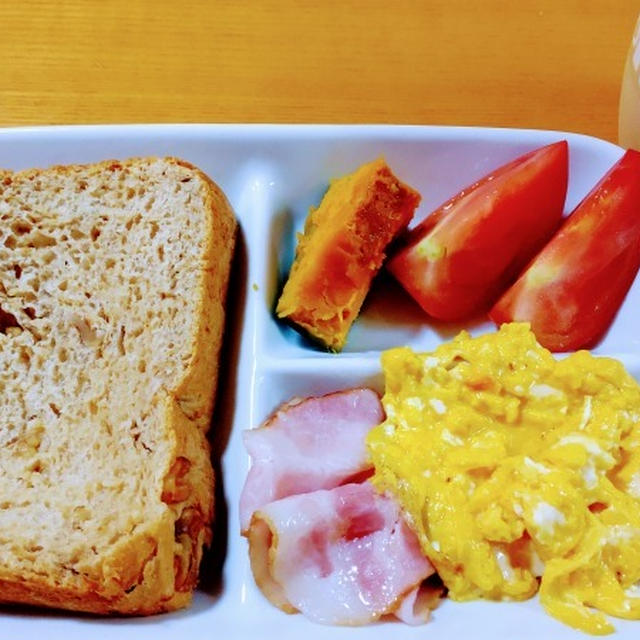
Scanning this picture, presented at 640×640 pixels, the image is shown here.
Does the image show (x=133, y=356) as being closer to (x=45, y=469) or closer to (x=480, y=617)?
(x=45, y=469)

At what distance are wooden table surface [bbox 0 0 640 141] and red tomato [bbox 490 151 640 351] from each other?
1.23ft

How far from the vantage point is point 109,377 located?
4.17 feet

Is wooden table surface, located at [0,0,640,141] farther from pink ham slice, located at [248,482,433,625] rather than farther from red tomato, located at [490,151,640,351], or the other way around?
pink ham slice, located at [248,482,433,625]

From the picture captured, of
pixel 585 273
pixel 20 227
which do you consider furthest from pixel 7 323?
pixel 585 273

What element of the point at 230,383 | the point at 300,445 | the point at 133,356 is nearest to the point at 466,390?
the point at 300,445

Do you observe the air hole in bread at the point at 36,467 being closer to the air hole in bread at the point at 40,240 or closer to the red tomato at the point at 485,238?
the air hole in bread at the point at 40,240

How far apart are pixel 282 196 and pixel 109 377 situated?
52 cm

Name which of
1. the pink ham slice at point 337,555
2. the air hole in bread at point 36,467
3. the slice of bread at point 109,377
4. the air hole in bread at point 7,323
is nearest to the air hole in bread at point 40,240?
the slice of bread at point 109,377

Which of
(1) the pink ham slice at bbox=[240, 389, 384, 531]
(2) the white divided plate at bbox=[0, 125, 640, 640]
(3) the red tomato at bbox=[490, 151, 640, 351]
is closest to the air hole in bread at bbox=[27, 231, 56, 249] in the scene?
(2) the white divided plate at bbox=[0, 125, 640, 640]

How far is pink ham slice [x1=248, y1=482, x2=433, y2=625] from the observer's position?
3.70ft

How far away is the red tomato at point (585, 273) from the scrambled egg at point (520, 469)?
0.13 m

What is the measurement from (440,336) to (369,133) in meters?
0.42

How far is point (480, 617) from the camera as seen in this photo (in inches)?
43.2

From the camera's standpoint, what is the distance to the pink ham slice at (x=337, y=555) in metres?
1.13
